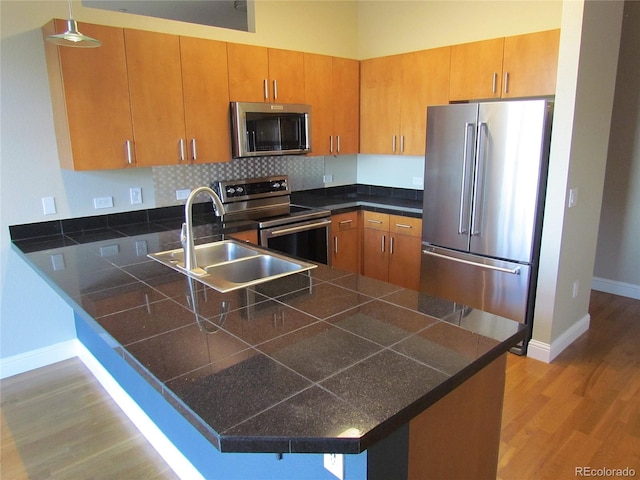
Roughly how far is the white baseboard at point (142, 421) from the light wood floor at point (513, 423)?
41 millimetres

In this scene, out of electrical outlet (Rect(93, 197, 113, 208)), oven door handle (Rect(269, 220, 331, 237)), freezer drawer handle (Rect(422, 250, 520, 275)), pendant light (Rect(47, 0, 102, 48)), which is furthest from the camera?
oven door handle (Rect(269, 220, 331, 237))

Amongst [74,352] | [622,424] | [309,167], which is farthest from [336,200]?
[622,424]

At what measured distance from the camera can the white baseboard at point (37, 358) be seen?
119 inches

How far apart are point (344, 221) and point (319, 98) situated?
110 cm

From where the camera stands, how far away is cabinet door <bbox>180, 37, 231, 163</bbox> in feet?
10.4

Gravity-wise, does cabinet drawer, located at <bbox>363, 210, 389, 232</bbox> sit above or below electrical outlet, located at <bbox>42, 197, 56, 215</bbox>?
below

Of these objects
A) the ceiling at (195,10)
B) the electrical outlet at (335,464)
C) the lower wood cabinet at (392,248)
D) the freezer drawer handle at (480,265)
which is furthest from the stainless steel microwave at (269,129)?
the electrical outlet at (335,464)

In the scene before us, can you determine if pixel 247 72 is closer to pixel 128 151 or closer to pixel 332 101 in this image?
pixel 332 101

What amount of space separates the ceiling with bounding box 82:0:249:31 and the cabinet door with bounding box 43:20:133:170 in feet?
9.80

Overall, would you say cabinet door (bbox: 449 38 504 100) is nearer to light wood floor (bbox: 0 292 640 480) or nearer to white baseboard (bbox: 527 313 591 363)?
white baseboard (bbox: 527 313 591 363)

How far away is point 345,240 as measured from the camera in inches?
162

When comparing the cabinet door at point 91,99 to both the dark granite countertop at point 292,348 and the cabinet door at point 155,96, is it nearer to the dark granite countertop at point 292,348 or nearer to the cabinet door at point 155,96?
the cabinet door at point 155,96

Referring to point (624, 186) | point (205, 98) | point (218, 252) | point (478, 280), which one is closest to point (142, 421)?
point (218, 252)

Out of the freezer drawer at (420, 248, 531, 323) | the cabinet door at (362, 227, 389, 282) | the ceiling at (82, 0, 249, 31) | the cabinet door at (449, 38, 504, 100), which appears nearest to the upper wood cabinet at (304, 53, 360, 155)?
the cabinet door at (362, 227, 389, 282)
